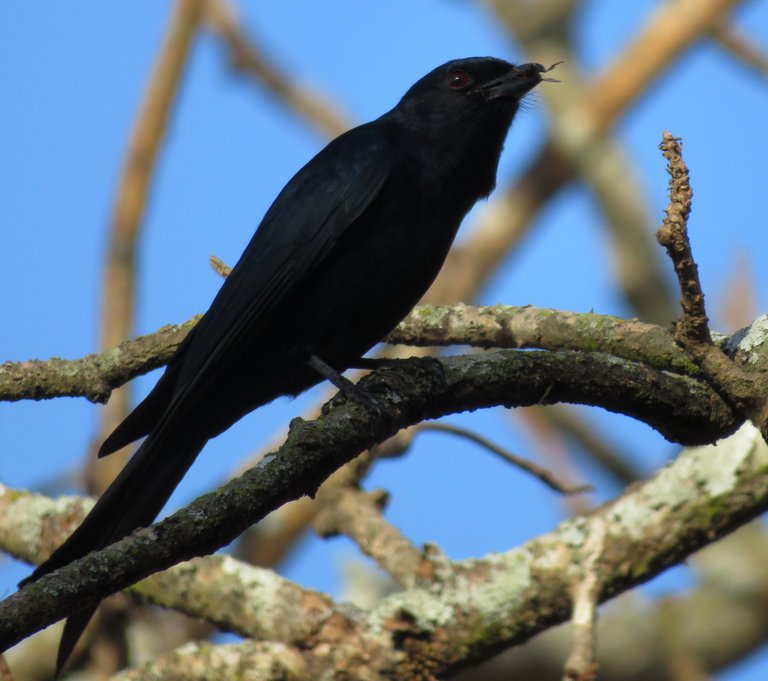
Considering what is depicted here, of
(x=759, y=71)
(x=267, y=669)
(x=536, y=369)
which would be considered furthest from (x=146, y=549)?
(x=759, y=71)

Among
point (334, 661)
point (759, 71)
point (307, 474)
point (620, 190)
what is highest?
point (620, 190)

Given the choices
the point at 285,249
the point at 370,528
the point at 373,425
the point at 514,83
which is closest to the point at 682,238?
the point at 373,425

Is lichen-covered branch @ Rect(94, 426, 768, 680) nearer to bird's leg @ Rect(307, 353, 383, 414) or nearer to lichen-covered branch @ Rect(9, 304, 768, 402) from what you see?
lichen-covered branch @ Rect(9, 304, 768, 402)

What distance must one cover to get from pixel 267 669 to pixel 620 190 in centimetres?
807

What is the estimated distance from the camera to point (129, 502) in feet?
14.0

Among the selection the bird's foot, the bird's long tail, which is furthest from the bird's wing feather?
the bird's foot

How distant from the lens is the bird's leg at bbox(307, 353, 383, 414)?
3760mm

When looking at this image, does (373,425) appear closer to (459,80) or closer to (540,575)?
(540,575)

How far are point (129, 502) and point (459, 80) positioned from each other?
236cm

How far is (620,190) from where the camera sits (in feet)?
38.9

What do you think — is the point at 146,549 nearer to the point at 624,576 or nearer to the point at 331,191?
the point at 331,191

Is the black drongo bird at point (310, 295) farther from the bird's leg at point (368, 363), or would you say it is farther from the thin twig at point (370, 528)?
the thin twig at point (370, 528)

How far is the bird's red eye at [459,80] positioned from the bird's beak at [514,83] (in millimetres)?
82

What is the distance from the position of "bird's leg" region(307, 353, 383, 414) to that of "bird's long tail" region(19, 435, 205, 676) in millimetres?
581
